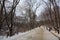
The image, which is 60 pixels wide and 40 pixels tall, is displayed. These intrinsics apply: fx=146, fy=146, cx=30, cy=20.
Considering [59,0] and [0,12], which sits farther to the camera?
[59,0]

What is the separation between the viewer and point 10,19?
57.0ft

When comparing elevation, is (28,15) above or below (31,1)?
below

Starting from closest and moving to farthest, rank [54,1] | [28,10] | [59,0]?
[54,1], [59,0], [28,10]

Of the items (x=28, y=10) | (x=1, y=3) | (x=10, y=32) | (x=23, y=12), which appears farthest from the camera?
(x=28, y=10)

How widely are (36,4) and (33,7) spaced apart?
4.15ft

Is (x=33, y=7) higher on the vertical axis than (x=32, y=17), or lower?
higher

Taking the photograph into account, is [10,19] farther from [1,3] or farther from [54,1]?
[54,1]

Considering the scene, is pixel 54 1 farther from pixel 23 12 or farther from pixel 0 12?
pixel 23 12

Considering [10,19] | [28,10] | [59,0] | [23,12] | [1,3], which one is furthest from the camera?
[28,10]

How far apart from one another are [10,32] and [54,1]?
8902 millimetres

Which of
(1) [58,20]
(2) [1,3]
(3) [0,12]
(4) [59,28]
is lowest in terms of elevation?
(4) [59,28]

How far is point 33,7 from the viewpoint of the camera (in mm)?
41750

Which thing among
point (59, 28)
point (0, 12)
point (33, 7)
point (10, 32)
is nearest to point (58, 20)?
point (59, 28)

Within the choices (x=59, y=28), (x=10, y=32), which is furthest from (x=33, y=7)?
(x=10, y=32)
